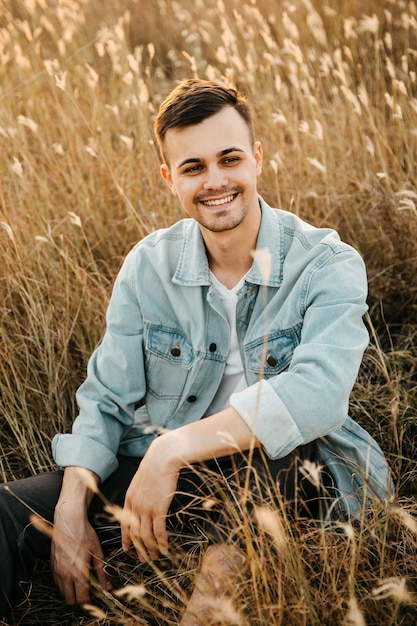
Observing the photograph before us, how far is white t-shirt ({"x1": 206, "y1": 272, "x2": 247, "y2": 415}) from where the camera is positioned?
7.45ft

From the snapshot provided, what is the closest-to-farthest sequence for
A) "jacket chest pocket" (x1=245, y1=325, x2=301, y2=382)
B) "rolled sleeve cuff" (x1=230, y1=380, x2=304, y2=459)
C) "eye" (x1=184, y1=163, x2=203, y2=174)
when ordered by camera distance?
"rolled sleeve cuff" (x1=230, y1=380, x2=304, y2=459) < "jacket chest pocket" (x1=245, y1=325, x2=301, y2=382) < "eye" (x1=184, y1=163, x2=203, y2=174)

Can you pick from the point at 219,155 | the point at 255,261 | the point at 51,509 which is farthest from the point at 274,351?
the point at 51,509

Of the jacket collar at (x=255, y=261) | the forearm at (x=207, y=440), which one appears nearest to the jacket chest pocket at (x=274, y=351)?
the jacket collar at (x=255, y=261)

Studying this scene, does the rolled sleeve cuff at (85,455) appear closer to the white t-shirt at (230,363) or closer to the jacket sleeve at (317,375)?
the white t-shirt at (230,363)

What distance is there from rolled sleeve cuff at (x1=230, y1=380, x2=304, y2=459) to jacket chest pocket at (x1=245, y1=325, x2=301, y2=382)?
1.20ft

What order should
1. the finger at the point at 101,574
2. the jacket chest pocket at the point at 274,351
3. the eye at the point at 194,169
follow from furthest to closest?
the eye at the point at 194,169, the jacket chest pocket at the point at 274,351, the finger at the point at 101,574

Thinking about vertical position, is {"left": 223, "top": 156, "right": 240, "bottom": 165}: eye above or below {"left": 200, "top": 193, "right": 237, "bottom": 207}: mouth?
above

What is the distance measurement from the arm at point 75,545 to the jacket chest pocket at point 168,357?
44 cm

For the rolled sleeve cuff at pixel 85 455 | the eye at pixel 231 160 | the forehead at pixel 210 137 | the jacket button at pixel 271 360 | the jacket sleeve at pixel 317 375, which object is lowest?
the rolled sleeve cuff at pixel 85 455

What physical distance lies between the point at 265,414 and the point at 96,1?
18.8 ft

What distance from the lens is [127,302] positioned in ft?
7.71

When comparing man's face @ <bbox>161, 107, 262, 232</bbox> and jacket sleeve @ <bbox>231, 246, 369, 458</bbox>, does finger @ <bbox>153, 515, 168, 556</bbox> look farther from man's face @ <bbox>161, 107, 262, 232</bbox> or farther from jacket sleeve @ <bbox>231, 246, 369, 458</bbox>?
man's face @ <bbox>161, 107, 262, 232</bbox>

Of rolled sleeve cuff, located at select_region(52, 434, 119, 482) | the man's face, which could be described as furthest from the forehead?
rolled sleeve cuff, located at select_region(52, 434, 119, 482)

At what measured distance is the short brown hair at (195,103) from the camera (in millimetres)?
2197
